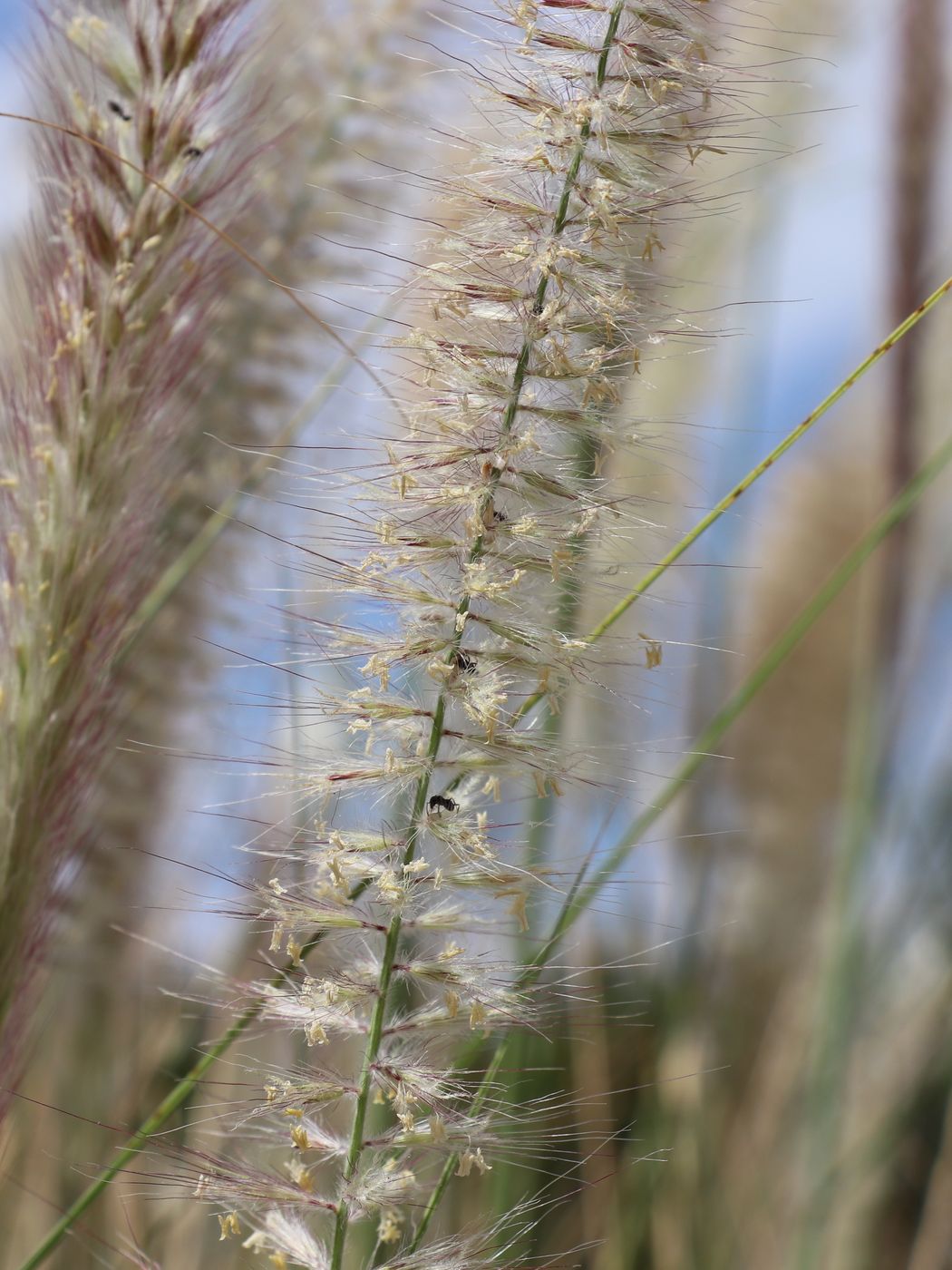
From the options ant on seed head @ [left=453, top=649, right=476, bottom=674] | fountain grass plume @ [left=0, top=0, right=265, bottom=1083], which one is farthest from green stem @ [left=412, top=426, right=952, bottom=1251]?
fountain grass plume @ [left=0, top=0, right=265, bottom=1083]

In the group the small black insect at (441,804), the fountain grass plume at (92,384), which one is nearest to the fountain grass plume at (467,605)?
the small black insect at (441,804)

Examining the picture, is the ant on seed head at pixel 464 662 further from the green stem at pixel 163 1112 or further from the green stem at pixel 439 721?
the green stem at pixel 163 1112

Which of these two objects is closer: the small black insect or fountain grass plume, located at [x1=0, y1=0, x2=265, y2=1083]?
the small black insect

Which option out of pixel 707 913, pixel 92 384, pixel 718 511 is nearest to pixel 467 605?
pixel 718 511

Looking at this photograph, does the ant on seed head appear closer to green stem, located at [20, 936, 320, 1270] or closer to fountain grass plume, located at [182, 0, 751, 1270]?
fountain grass plume, located at [182, 0, 751, 1270]

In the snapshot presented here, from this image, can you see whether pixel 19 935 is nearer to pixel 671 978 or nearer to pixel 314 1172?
pixel 314 1172

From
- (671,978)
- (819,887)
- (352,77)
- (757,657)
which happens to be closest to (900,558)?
(671,978)

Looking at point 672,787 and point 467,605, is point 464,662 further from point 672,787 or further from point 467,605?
point 672,787

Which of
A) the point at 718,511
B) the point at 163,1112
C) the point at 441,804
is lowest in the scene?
the point at 163,1112
